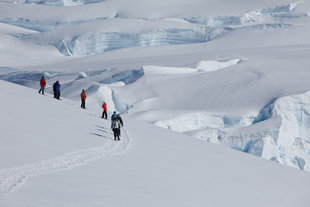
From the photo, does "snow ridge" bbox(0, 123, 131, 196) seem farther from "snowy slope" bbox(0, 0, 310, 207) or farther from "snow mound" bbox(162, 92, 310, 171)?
"snow mound" bbox(162, 92, 310, 171)

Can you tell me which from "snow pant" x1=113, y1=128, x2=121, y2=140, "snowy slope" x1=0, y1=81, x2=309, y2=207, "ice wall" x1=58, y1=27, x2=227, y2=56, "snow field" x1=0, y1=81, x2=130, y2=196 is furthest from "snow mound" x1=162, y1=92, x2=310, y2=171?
"ice wall" x1=58, y1=27, x2=227, y2=56

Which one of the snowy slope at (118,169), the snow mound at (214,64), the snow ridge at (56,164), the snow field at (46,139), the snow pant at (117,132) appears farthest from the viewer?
the snow mound at (214,64)

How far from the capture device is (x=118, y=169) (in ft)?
32.4

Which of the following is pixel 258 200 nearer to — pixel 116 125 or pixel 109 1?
pixel 116 125

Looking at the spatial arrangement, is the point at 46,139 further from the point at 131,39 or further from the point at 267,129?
the point at 131,39

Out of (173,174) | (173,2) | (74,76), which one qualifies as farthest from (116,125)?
(173,2)

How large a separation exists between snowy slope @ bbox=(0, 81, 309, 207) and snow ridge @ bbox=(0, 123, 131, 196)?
16mm

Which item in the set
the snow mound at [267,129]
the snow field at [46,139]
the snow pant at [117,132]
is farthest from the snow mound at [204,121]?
the snow pant at [117,132]

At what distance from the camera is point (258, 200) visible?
9602mm

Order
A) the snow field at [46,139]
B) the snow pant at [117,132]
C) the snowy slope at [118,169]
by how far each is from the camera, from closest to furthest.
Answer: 1. the snowy slope at [118,169]
2. the snow field at [46,139]
3. the snow pant at [117,132]

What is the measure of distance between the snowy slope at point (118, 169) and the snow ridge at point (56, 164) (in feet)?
0.05

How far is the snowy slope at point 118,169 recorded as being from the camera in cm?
771

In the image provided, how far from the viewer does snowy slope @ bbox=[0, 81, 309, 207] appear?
7.71 m

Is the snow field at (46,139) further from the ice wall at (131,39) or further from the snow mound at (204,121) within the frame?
the ice wall at (131,39)
